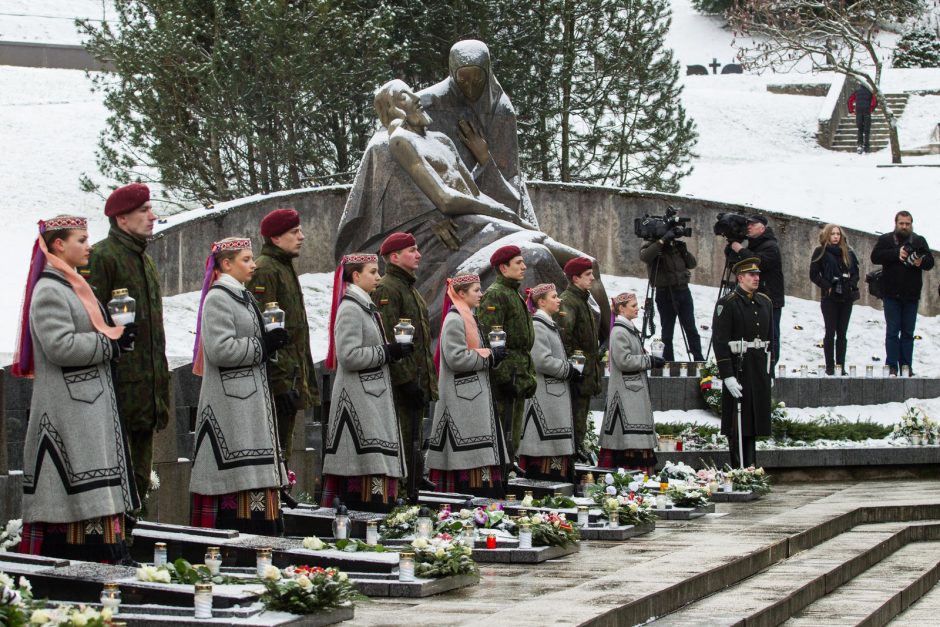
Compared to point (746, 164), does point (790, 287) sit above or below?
below

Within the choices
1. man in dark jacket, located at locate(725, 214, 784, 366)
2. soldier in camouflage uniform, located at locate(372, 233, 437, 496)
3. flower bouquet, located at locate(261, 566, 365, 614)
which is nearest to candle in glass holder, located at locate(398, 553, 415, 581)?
flower bouquet, located at locate(261, 566, 365, 614)

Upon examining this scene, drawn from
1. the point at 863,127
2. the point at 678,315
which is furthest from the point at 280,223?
the point at 863,127

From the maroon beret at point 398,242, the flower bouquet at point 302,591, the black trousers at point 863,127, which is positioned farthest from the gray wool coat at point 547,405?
the black trousers at point 863,127

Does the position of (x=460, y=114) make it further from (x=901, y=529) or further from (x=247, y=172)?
(x=247, y=172)

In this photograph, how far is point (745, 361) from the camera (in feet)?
44.1

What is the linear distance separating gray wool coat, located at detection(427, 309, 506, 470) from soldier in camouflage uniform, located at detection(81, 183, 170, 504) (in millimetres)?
3039

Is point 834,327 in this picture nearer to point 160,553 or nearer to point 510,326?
point 510,326

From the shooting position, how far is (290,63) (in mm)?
23656

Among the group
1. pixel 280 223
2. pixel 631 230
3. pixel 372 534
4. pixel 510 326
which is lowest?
pixel 372 534

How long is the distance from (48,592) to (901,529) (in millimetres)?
6564

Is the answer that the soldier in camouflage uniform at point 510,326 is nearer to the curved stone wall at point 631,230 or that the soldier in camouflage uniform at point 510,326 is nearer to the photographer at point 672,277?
the photographer at point 672,277

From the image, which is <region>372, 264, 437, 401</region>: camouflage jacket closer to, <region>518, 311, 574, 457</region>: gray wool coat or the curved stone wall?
<region>518, 311, 574, 457</region>: gray wool coat

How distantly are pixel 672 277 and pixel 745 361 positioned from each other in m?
3.67

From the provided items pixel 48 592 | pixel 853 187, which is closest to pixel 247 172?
pixel 853 187
